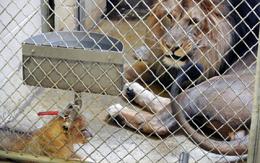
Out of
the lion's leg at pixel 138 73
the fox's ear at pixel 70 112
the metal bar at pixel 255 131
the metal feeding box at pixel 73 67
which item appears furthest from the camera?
the lion's leg at pixel 138 73

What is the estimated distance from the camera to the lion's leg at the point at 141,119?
2.74 m

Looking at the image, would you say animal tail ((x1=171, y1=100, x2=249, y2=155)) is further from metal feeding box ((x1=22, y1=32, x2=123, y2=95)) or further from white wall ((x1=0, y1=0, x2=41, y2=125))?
white wall ((x1=0, y1=0, x2=41, y2=125))

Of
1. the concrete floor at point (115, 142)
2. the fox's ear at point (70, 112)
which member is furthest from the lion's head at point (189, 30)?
the fox's ear at point (70, 112)

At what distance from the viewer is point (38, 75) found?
7.71 feet

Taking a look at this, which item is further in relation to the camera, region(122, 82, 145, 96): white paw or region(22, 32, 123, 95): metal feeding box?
region(122, 82, 145, 96): white paw

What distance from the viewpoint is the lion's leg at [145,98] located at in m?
2.96

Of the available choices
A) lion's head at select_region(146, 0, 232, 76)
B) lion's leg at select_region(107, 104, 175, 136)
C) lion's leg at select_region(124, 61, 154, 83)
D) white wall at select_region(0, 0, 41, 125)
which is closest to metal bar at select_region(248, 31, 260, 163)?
lion's leg at select_region(107, 104, 175, 136)

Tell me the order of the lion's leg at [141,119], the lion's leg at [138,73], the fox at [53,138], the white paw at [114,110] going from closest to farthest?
the fox at [53,138], the lion's leg at [141,119], the white paw at [114,110], the lion's leg at [138,73]

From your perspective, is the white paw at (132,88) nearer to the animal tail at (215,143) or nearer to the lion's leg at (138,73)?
the lion's leg at (138,73)

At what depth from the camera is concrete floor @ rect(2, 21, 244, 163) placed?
2510 millimetres

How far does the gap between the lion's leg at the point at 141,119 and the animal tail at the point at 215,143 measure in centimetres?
13

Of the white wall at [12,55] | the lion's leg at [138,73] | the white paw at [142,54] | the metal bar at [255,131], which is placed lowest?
the metal bar at [255,131]

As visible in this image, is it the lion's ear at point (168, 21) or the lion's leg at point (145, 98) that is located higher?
the lion's ear at point (168, 21)

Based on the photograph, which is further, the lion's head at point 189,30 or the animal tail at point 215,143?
the lion's head at point 189,30
